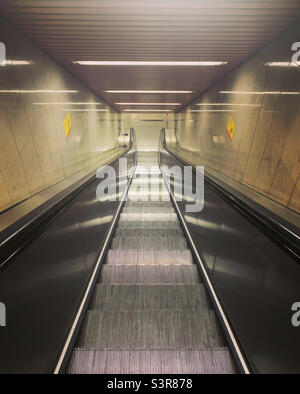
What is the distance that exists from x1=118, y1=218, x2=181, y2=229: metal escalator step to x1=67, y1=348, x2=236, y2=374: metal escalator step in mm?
3134

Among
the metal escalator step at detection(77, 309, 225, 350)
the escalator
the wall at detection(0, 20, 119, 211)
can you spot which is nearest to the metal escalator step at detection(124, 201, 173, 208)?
the wall at detection(0, 20, 119, 211)

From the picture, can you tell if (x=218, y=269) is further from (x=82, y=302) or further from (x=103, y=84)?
(x=103, y=84)

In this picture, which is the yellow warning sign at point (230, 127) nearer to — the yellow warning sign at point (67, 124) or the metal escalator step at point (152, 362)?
the yellow warning sign at point (67, 124)

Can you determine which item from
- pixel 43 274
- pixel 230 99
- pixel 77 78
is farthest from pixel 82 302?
pixel 77 78

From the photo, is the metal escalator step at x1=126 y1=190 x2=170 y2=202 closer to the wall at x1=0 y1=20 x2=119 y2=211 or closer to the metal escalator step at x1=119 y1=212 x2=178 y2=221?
the metal escalator step at x1=119 y1=212 x2=178 y2=221

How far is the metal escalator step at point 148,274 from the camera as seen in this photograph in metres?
3.29

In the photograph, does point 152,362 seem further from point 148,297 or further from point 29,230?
point 29,230

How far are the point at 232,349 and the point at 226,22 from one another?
3166 millimetres

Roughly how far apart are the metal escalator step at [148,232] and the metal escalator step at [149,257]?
90 centimetres

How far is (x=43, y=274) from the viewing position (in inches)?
67.5

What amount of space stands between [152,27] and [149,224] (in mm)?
3277

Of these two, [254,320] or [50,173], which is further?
[50,173]
